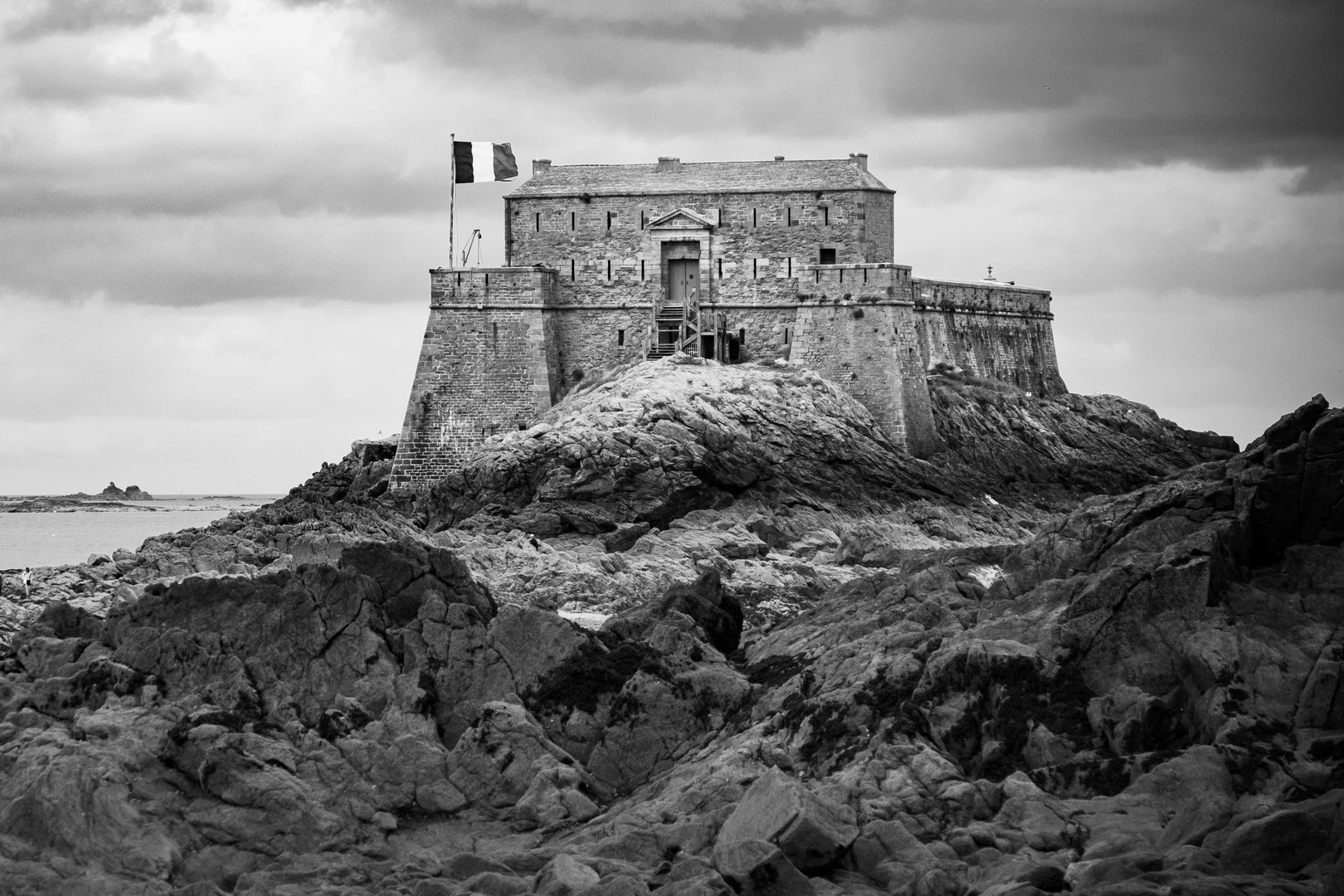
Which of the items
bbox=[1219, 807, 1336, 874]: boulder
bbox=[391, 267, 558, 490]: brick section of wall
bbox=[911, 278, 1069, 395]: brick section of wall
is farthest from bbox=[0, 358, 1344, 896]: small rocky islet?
bbox=[911, 278, 1069, 395]: brick section of wall

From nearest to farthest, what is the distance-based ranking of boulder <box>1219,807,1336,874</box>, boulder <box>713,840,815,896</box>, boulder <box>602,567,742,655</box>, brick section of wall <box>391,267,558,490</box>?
boulder <box>1219,807,1336,874</box> < boulder <box>713,840,815,896</box> < boulder <box>602,567,742,655</box> < brick section of wall <box>391,267,558,490</box>

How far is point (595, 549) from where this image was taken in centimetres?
3912

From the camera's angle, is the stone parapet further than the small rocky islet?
Yes

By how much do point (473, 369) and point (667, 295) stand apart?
490 centimetres

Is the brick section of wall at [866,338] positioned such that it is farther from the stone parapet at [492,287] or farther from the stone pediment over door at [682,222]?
the stone parapet at [492,287]

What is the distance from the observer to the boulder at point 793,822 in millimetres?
19094

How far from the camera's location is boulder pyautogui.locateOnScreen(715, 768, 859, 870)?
19094mm

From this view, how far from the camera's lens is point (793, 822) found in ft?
62.8

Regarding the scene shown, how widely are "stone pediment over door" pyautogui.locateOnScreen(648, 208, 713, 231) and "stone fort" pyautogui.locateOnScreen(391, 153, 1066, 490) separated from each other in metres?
0.04

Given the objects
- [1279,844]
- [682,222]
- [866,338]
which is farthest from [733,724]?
[682,222]

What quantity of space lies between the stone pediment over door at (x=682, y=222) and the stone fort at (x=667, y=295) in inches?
1.4

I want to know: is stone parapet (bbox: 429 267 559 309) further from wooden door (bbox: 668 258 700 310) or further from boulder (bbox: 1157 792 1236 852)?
boulder (bbox: 1157 792 1236 852)

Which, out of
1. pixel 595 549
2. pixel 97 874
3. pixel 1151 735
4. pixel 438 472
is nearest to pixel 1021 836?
pixel 1151 735

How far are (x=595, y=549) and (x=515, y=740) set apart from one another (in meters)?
16.2
